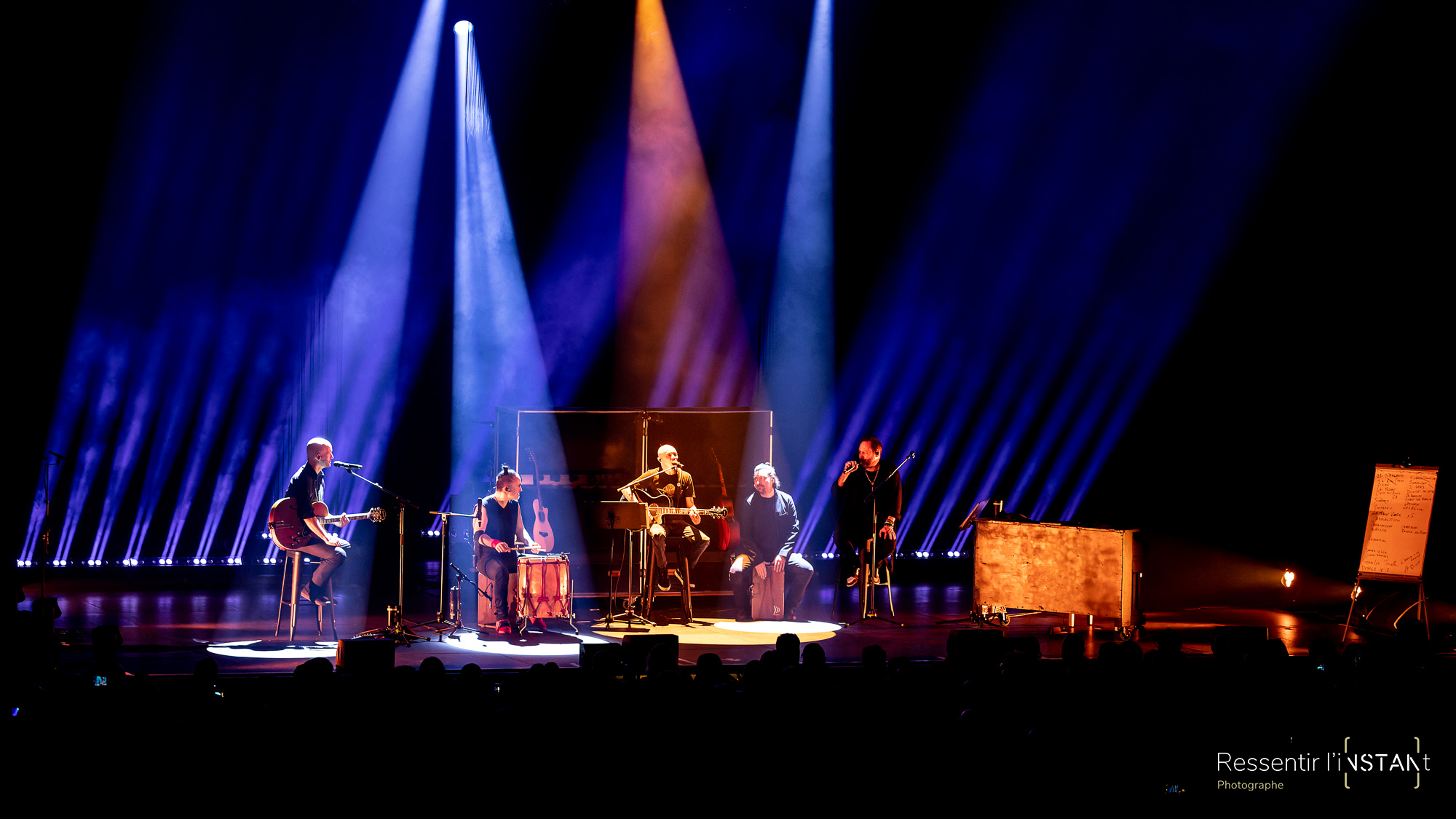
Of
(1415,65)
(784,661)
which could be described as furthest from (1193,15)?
(784,661)

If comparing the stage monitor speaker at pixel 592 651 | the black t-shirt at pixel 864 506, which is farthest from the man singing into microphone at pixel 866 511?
the stage monitor speaker at pixel 592 651

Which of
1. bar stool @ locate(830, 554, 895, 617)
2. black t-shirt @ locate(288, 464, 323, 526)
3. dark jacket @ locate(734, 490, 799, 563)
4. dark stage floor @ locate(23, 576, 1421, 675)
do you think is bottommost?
dark stage floor @ locate(23, 576, 1421, 675)

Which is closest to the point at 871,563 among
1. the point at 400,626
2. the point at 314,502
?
the point at 400,626

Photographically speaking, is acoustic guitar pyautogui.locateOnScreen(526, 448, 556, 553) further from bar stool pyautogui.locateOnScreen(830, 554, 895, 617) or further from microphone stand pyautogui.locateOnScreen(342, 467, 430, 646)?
bar stool pyautogui.locateOnScreen(830, 554, 895, 617)

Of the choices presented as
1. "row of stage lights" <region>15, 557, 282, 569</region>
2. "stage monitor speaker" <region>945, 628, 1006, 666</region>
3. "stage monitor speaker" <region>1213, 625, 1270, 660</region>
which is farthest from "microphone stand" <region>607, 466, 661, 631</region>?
"row of stage lights" <region>15, 557, 282, 569</region>

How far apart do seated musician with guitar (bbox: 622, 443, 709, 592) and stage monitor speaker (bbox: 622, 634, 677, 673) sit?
341 centimetres

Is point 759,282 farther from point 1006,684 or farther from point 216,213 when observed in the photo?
point 1006,684

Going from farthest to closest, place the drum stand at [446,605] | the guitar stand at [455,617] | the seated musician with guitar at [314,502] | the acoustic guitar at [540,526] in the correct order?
the acoustic guitar at [540,526]
the guitar stand at [455,617]
the drum stand at [446,605]
the seated musician with guitar at [314,502]

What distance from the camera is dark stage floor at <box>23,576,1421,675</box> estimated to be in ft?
21.6

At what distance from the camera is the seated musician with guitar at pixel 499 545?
7633 mm

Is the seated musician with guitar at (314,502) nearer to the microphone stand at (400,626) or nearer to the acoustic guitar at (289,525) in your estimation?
the acoustic guitar at (289,525)

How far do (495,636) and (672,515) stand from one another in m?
1.62

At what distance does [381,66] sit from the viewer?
10.8 meters

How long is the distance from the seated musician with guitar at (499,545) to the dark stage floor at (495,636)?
225 millimetres
